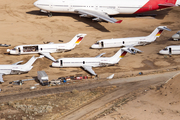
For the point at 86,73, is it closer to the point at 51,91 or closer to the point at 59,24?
the point at 51,91

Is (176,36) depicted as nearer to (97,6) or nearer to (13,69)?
(97,6)

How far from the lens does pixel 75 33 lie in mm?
88188

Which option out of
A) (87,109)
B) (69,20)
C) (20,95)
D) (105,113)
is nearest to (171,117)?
(105,113)

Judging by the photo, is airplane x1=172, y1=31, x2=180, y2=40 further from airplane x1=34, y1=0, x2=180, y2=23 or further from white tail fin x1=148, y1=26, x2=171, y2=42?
airplane x1=34, y1=0, x2=180, y2=23

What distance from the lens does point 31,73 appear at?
64062 mm

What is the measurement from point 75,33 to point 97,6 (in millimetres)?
15179

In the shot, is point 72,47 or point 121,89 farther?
point 72,47

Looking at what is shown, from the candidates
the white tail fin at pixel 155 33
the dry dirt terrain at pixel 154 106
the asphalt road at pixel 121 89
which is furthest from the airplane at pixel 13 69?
the white tail fin at pixel 155 33

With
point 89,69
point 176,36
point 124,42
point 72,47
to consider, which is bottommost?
point 89,69

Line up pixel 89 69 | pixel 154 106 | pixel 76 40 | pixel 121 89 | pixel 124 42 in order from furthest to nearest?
1. pixel 124 42
2. pixel 76 40
3. pixel 89 69
4. pixel 121 89
5. pixel 154 106

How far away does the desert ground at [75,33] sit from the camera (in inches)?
2616

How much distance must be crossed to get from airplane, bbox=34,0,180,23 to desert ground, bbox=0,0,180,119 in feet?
11.0

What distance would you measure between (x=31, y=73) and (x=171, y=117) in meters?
30.5

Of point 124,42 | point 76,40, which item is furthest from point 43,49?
point 124,42
